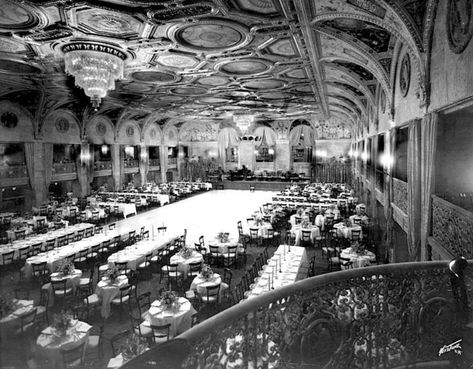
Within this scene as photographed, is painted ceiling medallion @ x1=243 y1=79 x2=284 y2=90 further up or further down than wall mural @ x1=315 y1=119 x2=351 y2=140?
further up

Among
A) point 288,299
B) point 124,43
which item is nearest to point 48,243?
point 124,43

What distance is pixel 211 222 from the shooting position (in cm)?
1620

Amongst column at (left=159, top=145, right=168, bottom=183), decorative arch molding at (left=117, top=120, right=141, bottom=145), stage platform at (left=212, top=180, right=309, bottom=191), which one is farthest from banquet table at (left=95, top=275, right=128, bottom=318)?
column at (left=159, top=145, right=168, bottom=183)

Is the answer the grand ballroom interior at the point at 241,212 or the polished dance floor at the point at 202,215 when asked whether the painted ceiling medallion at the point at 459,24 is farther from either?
the polished dance floor at the point at 202,215

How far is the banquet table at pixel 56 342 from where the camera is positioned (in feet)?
16.8

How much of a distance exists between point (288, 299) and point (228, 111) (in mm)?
23665

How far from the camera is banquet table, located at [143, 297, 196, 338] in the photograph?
597 centimetres

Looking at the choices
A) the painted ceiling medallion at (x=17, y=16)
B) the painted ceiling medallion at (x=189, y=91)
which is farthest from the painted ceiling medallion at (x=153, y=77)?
the painted ceiling medallion at (x=17, y=16)

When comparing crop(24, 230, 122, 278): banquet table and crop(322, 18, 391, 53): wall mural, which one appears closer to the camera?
crop(322, 18, 391, 53): wall mural

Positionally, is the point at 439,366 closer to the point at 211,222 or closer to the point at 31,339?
the point at 31,339

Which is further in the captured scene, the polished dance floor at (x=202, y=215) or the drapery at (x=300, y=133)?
the drapery at (x=300, y=133)

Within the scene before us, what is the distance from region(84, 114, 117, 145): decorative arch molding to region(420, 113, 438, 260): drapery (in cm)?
2077

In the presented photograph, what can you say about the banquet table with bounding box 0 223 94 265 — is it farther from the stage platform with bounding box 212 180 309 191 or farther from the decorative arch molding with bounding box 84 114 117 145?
the stage platform with bounding box 212 180 309 191

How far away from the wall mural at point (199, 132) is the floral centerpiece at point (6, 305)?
27.9m
